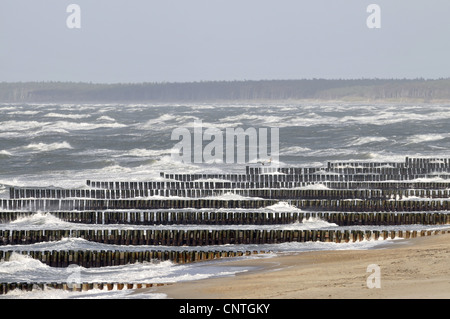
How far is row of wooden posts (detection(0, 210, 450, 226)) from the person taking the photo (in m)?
34.9

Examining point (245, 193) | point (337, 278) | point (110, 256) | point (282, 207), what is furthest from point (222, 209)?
point (337, 278)

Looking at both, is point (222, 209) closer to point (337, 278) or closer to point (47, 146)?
point (337, 278)

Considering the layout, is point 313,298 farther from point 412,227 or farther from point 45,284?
point 412,227

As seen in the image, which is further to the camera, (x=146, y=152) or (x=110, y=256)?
(x=146, y=152)

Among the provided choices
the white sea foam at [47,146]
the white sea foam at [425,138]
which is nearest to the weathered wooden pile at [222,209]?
the white sea foam at [47,146]

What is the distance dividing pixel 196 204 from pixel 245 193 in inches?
172

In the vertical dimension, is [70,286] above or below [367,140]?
above

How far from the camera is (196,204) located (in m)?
40.4

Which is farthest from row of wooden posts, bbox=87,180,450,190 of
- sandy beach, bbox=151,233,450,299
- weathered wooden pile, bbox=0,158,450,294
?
sandy beach, bbox=151,233,450,299

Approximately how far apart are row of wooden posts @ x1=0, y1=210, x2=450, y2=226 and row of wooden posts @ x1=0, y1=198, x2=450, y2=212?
3.46 meters

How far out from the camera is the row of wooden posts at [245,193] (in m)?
43.0

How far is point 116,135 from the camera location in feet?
353

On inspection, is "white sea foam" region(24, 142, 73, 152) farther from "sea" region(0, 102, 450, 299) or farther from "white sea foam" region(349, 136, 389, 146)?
"white sea foam" region(349, 136, 389, 146)
